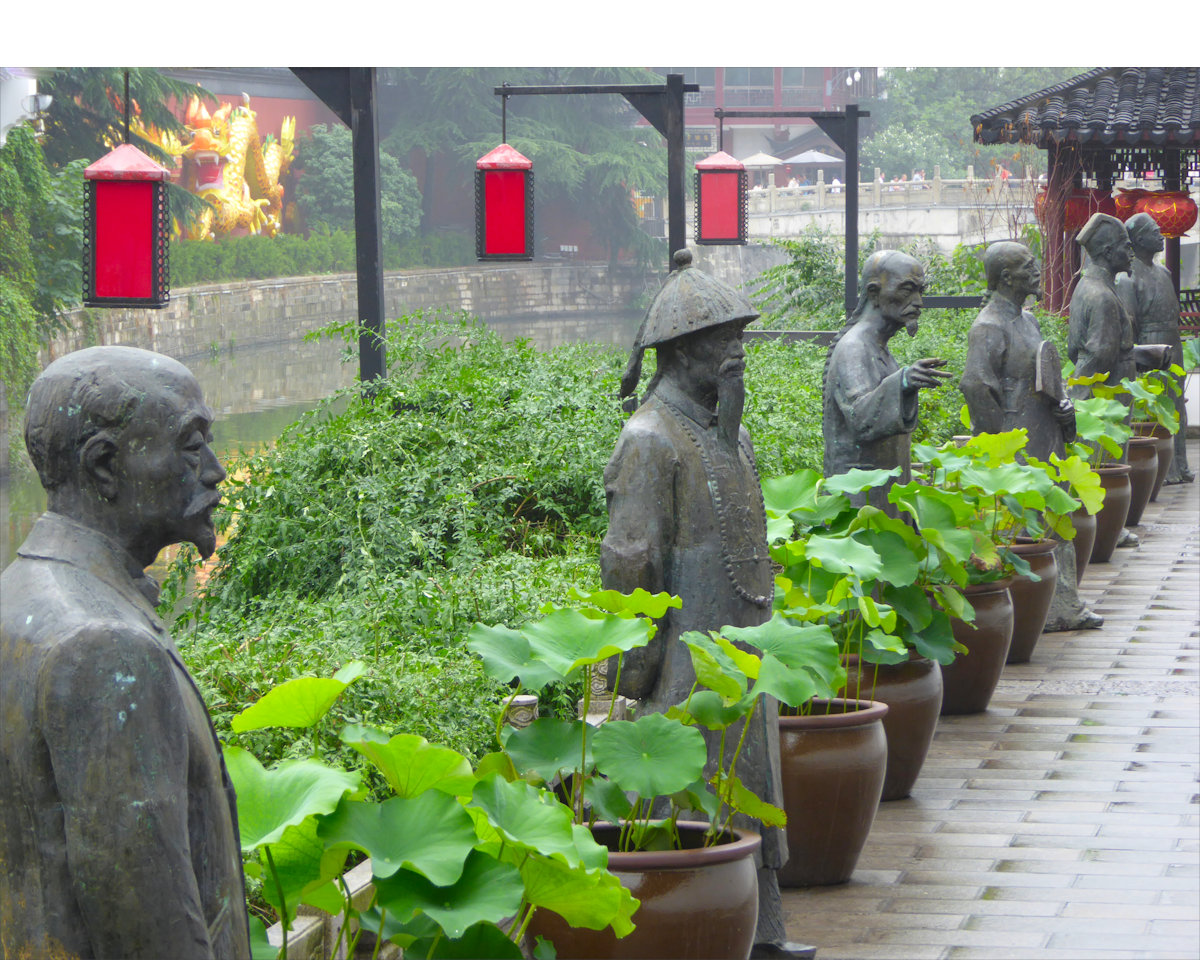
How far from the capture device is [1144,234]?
1153 cm

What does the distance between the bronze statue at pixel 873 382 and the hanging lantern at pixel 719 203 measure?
6.93 metres

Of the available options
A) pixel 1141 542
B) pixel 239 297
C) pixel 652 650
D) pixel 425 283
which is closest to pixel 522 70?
pixel 425 283

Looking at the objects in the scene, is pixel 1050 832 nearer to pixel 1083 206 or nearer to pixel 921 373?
pixel 921 373

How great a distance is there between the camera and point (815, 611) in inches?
167

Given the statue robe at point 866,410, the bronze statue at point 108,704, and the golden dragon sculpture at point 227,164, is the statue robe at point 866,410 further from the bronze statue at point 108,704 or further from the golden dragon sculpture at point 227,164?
the golden dragon sculpture at point 227,164

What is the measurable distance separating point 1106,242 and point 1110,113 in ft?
14.7

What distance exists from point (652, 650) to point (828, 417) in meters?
2.07

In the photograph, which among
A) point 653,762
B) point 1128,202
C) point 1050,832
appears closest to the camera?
point 653,762

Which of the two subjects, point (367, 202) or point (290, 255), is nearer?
point (367, 202)

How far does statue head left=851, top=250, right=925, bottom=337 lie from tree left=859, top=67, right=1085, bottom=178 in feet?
148

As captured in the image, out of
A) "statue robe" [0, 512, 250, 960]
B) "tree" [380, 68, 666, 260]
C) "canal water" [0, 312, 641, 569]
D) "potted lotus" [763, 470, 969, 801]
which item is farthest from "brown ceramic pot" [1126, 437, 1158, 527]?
"tree" [380, 68, 666, 260]

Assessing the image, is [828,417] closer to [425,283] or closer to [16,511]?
[16,511]

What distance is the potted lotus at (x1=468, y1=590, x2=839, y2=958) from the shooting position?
10.0 feet

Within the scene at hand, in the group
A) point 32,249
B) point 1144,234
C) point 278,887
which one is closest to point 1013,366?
point 1144,234
